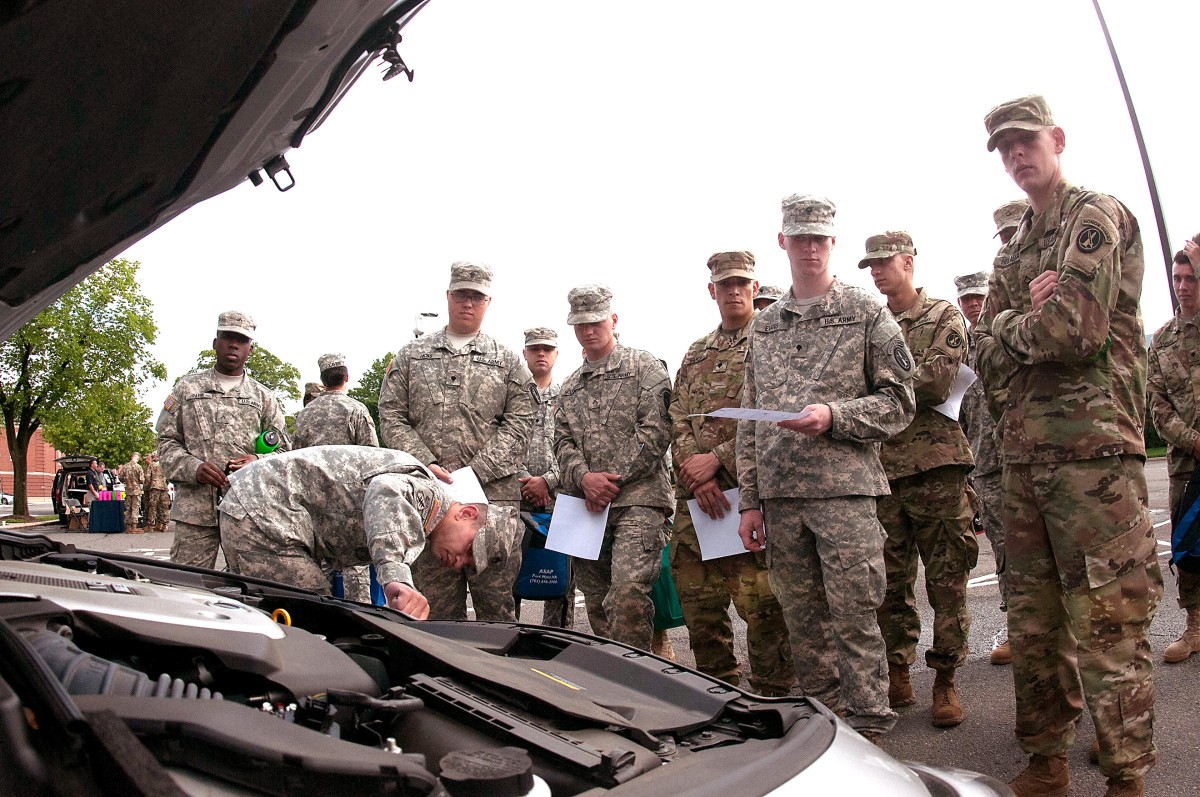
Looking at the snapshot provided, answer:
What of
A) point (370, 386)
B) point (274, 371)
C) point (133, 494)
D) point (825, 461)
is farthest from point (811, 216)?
point (274, 371)

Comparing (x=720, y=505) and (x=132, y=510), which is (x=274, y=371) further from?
(x=720, y=505)

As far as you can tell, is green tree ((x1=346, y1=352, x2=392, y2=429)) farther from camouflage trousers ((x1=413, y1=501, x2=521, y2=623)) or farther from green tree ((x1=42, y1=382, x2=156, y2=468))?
camouflage trousers ((x1=413, y1=501, x2=521, y2=623))

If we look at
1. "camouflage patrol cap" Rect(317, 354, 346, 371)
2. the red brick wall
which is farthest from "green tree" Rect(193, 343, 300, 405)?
"camouflage patrol cap" Rect(317, 354, 346, 371)

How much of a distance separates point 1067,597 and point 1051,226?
4.46ft

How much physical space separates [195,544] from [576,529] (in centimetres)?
250

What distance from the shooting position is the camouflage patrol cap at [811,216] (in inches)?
162

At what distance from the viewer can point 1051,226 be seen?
345 centimetres

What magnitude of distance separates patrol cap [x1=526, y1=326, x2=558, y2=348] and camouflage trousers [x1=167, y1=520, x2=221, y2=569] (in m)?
3.15

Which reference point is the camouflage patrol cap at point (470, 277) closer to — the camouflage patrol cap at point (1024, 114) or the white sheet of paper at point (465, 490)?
the white sheet of paper at point (465, 490)

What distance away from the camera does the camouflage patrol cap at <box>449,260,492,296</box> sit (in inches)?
207

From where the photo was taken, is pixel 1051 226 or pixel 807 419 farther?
pixel 807 419

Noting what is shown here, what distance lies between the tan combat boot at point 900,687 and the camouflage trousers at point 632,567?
4.11 feet

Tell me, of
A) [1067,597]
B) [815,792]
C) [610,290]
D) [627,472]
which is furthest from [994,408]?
[815,792]

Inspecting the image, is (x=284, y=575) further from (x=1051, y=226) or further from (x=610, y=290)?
(x=1051, y=226)
